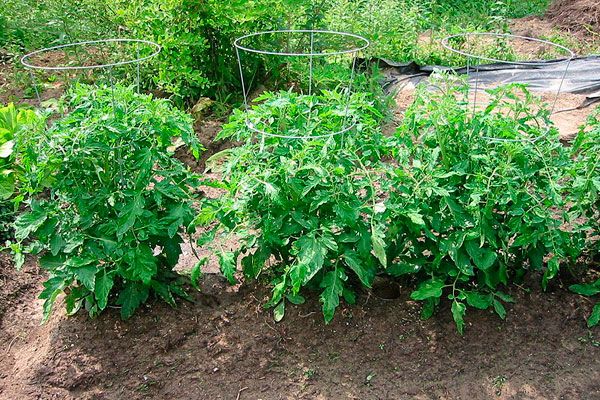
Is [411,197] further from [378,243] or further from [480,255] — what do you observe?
[480,255]

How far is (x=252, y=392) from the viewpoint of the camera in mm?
2988

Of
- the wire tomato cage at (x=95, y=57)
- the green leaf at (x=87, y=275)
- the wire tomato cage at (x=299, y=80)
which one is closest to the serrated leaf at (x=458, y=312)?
the wire tomato cage at (x=299, y=80)

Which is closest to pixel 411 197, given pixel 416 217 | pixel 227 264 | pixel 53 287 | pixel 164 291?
pixel 416 217

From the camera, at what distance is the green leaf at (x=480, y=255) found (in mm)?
2957

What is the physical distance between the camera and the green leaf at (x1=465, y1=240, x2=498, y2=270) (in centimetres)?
296

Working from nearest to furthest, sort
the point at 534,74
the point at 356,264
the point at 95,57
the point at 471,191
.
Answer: the point at 356,264 < the point at 471,191 < the point at 95,57 < the point at 534,74

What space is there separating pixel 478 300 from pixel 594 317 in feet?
2.04

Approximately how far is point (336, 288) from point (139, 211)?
36.8 inches

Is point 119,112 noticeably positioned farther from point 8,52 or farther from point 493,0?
point 493,0

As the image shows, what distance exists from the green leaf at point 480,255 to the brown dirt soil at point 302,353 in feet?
1.41

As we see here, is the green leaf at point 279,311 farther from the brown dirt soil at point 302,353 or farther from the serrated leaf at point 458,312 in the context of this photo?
the serrated leaf at point 458,312

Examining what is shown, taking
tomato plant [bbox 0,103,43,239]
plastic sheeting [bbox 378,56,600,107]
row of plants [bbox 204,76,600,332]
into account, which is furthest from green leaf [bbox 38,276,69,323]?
plastic sheeting [bbox 378,56,600,107]

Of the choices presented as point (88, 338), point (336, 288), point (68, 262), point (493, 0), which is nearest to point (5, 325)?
point (88, 338)

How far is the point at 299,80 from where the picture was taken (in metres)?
5.29
